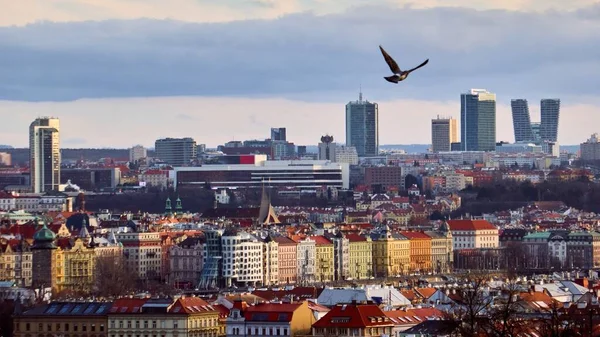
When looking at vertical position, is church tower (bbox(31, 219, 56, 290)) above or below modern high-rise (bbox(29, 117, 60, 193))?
below

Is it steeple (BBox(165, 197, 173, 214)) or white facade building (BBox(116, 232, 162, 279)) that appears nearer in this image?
white facade building (BBox(116, 232, 162, 279))

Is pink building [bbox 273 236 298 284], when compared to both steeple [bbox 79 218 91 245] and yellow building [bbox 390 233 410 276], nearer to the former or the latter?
yellow building [bbox 390 233 410 276]

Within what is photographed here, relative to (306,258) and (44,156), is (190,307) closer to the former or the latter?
(306,258)

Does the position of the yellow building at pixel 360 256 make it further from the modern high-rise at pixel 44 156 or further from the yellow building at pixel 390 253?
the modern high-rise at pixel 44 156

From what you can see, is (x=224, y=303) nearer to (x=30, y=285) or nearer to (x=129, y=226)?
(x=30, y=285)

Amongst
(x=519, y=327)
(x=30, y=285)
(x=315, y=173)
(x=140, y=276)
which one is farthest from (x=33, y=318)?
(x=315, y=173)

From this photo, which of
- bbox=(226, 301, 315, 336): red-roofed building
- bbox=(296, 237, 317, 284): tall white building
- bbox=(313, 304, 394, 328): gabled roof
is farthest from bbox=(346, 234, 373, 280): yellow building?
bbox=(313, 304, 394, 328): gabled roof

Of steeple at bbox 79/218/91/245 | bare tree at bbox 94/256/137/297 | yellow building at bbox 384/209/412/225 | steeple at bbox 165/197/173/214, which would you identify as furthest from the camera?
steeple at bbox 165/197/173/214
